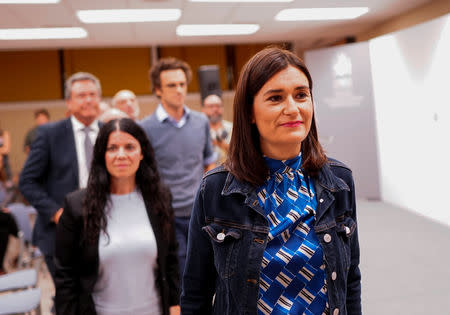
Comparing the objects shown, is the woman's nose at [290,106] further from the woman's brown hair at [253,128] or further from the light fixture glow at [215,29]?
the light fixture glow at [215,29]

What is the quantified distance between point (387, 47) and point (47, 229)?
228 inches

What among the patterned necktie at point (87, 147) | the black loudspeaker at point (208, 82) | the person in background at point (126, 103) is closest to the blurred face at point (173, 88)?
the patterned necktie at point (87, 147)

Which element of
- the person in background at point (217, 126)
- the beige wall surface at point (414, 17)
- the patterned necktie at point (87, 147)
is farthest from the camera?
the beige wall surface at point (414, 17)

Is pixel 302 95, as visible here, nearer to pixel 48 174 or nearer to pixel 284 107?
pixel 284 107

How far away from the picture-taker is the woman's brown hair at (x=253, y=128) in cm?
115

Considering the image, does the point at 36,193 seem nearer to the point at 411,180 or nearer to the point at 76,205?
the point at 76,205

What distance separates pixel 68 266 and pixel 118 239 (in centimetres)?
22

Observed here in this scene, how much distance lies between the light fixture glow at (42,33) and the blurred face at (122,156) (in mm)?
5689

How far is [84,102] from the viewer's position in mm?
2830

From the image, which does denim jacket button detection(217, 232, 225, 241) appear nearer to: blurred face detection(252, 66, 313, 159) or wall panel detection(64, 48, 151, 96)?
blurred face detection(252, 66, 313, 159)

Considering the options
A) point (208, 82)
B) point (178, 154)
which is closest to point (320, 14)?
point (208, 82)

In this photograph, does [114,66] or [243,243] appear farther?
[114,66]

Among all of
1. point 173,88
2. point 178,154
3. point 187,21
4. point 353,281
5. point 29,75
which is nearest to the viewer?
point 353,281

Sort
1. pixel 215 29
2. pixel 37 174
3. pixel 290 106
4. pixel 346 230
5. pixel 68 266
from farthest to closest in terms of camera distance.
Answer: pixel 215 29
pixel 37 174
pixel 68 266
pixel 346 230
pixel 290 106
